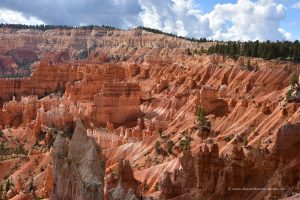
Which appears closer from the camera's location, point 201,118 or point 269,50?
point 201,118

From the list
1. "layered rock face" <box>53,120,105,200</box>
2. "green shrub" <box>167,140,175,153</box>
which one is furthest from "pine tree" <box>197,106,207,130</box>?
"layered rock face" <box>53,120,105,200</box>

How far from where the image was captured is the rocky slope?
29142 millimetres

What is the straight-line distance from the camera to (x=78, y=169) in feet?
83.5

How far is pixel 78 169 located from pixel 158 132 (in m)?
36.2

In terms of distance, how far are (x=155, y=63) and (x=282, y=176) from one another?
258 feet

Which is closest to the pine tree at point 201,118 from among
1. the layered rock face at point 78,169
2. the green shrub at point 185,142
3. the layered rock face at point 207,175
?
the green shrub at point 185,142

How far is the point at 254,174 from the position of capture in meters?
32.2

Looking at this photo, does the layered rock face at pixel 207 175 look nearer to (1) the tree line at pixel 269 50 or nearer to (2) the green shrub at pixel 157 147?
(2) the green shrub at pixel 157 147

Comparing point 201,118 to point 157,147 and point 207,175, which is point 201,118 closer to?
point 157,147

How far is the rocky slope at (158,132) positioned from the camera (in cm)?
2914

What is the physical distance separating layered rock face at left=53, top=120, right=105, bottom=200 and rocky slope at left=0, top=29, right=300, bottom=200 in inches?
2.0

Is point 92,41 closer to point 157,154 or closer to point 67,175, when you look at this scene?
point 157,154

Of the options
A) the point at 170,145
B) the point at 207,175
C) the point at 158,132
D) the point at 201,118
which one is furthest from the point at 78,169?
the point at 158,132

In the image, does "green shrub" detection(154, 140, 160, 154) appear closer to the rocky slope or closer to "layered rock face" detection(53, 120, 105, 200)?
the rocky slope
